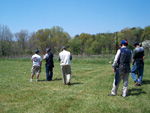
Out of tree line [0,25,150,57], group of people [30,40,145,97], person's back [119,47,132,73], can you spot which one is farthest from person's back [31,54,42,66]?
tree line [0,25,150,57]

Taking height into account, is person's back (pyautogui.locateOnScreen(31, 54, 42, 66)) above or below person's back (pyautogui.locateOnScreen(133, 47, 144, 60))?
below

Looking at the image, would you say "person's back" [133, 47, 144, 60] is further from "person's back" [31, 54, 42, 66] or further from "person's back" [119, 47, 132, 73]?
"person's back" [31, 54, 42, 66]

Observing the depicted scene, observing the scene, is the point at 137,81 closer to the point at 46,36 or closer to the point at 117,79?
the point at 117,79

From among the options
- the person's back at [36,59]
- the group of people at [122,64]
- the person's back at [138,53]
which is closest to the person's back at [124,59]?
the group of people at [122,64]

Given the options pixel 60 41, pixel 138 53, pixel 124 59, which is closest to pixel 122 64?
pixel 124 59

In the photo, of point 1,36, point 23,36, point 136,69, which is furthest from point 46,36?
point 136,69

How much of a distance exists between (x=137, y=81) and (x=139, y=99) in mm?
2407

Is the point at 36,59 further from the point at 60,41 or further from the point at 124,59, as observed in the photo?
the point at 60,41

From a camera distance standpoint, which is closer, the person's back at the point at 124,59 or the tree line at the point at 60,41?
the person's back at the point at 124,59

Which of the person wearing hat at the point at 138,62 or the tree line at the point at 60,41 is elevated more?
the tree line at the point at 60,41

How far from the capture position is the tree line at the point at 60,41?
5948 cm

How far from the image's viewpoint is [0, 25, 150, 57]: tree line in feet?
195

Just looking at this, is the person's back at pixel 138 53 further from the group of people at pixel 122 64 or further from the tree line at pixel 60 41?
the tree line at pixel 60 41

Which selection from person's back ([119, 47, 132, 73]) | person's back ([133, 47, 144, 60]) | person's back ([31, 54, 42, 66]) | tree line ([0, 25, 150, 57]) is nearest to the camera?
person's back ([119, 47, 132, 73])
